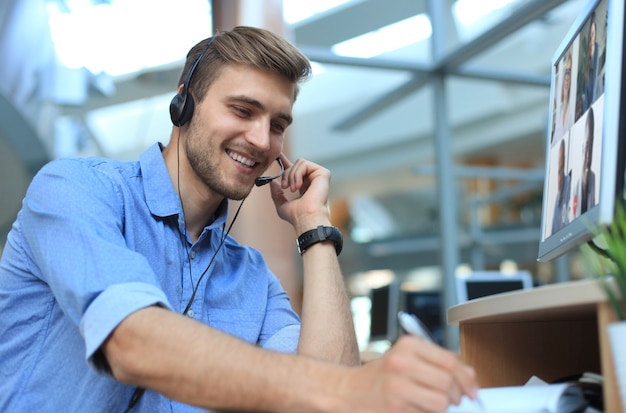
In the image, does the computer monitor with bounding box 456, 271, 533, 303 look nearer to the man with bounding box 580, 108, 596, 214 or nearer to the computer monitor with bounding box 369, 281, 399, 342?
the computer monitor with bounding box 369, 281, 399, 342

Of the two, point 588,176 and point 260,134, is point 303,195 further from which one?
point 588,176

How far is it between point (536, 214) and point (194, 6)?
721 cm

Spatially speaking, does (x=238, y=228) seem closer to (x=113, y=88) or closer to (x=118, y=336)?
(x=113, y=88)

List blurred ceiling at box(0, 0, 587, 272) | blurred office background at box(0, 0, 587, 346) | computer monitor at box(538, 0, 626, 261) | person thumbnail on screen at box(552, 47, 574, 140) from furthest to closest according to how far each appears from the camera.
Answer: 1. blurred ceiling at box(0, 0, 587, 272)
2. blurred office background at box(0, 0, 587, 346)
3. person thumbnail on screen at box(552, 47, 574, 140)
4. computer monitor at box(538, 0, 626, 261)

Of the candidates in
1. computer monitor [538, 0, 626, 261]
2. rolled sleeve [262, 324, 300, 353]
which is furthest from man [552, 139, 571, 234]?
rolled sleeve [262, 324, 300, 353]

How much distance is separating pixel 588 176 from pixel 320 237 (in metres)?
0.58

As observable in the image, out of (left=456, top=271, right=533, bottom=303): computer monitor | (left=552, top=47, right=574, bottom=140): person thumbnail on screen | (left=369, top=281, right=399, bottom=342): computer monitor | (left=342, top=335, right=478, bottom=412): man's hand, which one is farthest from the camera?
(left=369, top=281, right=399, bottom=342): computer monitor

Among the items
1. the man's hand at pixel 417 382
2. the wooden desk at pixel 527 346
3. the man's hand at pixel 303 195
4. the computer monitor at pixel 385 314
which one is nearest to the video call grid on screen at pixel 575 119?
the wooden desk at pixel 527 346

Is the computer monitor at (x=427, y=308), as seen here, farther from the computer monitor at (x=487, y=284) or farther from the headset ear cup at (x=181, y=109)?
the headset ear cup at (x=181, y=109)

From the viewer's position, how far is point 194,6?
Result: 14.3ft

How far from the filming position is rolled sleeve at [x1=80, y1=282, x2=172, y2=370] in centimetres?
85

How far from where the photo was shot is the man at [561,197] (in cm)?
107

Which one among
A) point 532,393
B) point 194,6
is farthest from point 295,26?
point 532,393

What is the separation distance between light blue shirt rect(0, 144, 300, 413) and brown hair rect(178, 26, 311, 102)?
191 mm
